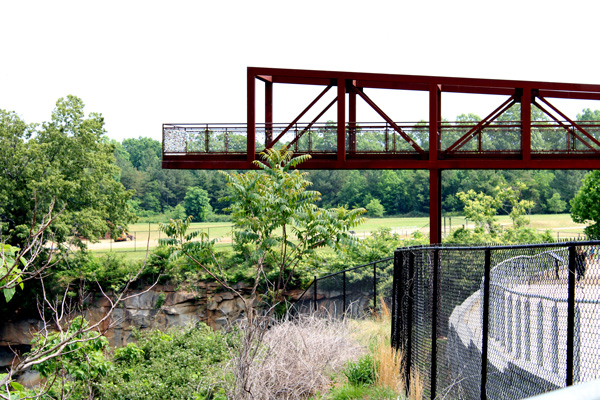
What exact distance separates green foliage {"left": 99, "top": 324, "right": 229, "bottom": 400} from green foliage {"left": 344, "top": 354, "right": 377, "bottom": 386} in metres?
2.42

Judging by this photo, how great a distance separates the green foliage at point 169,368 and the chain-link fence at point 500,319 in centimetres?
404

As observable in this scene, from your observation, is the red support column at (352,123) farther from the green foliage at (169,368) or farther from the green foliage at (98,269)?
the green foliage at (98,269)

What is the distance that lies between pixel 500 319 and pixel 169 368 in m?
8.80

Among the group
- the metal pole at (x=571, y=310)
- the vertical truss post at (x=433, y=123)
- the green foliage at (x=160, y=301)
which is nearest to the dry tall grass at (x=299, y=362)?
the metal pole at (x=571, y=310)

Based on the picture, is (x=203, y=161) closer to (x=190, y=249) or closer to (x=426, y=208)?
(x=190, y=249)

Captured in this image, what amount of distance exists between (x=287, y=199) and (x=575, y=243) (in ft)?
36.1

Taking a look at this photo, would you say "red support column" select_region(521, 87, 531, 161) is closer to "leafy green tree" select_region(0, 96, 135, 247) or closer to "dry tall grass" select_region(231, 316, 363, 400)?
"dry tall grass" select_region(231, 316, 363, 400)

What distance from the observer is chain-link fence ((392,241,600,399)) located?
4.46 meters

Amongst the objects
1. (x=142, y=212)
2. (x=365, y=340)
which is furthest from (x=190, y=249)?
(x=142, y=212)

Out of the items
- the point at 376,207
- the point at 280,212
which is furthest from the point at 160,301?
the point at 376,207

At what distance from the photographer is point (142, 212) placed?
80.6 m

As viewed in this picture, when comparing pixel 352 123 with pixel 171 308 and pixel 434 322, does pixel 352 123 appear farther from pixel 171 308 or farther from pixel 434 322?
pixel 434 322

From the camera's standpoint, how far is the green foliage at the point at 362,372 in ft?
24.6

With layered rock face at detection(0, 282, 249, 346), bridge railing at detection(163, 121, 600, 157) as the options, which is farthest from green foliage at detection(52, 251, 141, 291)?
bridge railing at detection(163, 121, 600, 157)
